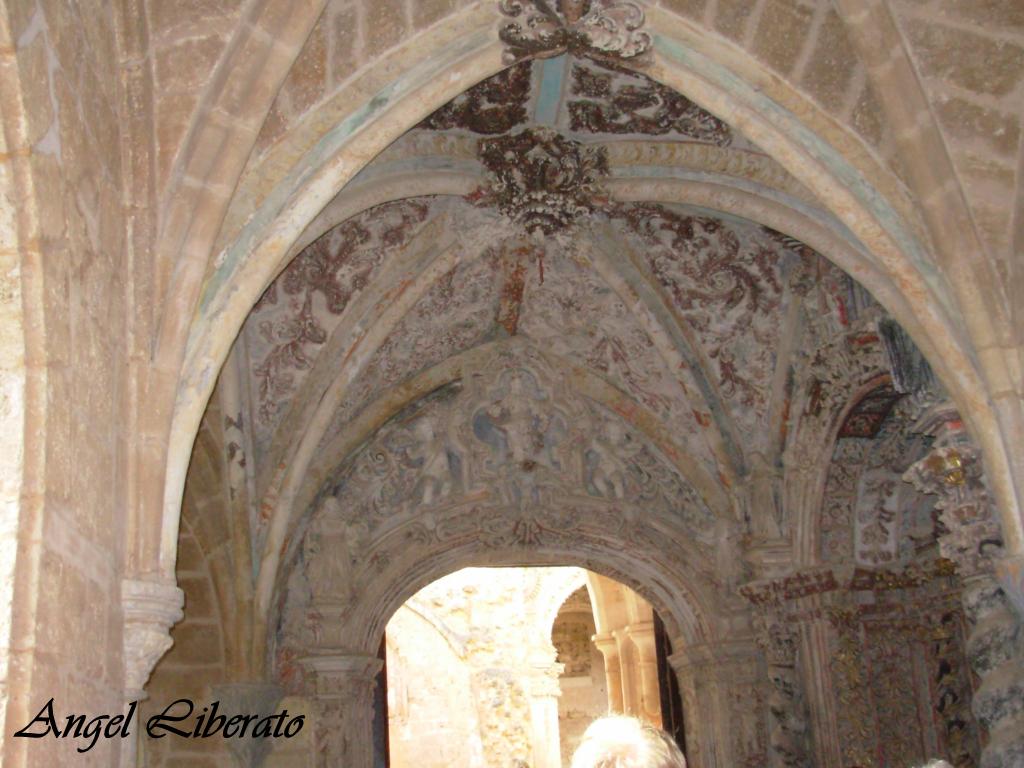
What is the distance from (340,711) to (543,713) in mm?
5472

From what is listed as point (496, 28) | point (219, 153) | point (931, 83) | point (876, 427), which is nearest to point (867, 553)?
point (876, 427)

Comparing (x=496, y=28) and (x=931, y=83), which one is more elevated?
(x=496, y=28)

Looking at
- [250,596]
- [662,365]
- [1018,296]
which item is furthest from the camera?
[662,365]

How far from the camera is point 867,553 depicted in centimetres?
726

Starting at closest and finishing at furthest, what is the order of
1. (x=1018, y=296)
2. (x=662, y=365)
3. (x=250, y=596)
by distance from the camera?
1. (x=1018, y=296)
2. (x=250, y=596)
3. (x=662, y=365)

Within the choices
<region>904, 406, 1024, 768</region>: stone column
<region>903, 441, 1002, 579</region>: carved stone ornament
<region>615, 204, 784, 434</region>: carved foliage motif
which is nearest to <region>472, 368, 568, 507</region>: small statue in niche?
<region>615, 204, 784, 434</region>: carved foliage motif

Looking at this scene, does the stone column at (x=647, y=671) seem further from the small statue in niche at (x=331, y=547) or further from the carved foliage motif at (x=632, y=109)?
the carved foliage motif at (x=632, y=109)

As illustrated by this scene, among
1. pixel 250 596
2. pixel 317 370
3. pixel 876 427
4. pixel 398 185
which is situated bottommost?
pixel 250 596

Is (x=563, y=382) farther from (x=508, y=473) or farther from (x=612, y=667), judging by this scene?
(x=612, y=667)

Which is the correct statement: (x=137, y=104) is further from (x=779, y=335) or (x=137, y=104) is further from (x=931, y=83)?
(x=779, y=335)

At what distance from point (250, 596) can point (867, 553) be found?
3426 millimetres

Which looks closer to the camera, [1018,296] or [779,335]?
[1018,296]

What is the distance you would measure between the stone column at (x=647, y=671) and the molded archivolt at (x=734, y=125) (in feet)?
23.2

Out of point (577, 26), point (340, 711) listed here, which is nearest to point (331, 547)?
point (340, 711)
